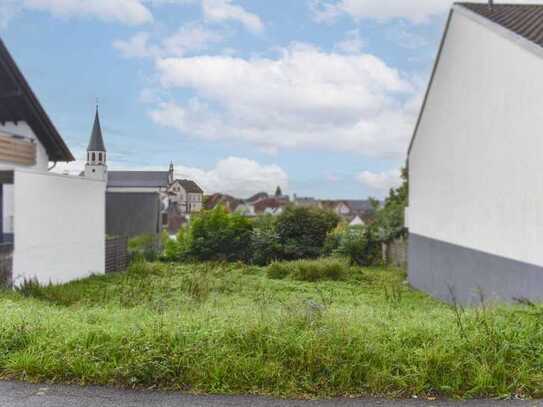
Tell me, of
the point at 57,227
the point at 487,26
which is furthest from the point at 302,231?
the point at 487,26

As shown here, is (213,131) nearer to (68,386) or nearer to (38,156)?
(38,156)

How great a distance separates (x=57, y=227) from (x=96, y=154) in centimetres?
455

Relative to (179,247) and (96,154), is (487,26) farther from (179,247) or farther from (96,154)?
(179,247)

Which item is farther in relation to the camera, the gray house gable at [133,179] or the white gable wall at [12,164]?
the gray house gable at [133,179]

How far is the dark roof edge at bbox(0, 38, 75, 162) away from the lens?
11.8 metres

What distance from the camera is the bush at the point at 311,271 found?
14641 millimetres

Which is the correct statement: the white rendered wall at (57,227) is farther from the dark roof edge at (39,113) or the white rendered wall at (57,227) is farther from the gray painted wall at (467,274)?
the gray painted wall at (467,274)

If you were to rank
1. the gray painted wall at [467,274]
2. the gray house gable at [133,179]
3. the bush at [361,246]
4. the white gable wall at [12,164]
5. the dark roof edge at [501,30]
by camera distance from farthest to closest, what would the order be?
the bush at [361,246], the gray house gable at [133,179], the white gable wall at [12,164], the gray painted wall at [467,274], the dark roof edge at [501,30]

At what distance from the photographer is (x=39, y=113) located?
12773 millimetres

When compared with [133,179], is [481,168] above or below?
below

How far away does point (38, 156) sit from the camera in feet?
43.8

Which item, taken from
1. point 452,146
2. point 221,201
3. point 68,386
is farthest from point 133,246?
point 68,386

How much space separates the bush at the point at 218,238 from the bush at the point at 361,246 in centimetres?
369

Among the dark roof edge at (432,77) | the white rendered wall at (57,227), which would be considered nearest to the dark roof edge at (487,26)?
the dark roof edge at (432,77)
